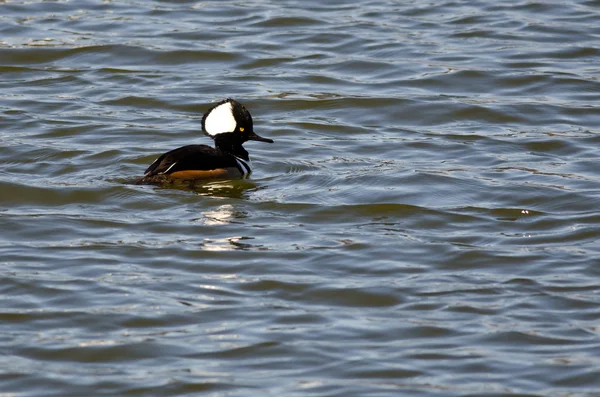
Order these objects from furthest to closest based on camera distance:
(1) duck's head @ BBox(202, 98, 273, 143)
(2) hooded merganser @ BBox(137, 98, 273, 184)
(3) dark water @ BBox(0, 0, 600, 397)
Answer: (1) duck's head @ BBox(202, 98, 273, 143) → (2) hooded merganser @ BBox(137, 98, 273, 184) → (3) dark water @ BBox(0, 0, 600, 397)

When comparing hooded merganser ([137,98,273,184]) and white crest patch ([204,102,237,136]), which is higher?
white crest patch ([204,102,237,136])

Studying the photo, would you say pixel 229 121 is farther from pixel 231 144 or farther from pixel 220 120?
pixel 231 144

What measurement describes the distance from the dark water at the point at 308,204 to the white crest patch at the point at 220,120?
1.53ft

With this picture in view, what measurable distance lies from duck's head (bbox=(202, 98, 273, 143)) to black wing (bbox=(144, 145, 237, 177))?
1.21 feet

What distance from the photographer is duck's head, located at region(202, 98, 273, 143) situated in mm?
10352

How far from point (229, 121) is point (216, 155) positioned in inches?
20.6

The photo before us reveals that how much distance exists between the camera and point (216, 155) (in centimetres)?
999

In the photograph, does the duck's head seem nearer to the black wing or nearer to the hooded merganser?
the hooded merganser

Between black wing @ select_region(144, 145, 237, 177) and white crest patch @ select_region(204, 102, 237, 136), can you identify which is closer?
black wing @ select_region(144, 145, 237, 177)

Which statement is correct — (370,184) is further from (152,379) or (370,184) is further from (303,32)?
(303,32)

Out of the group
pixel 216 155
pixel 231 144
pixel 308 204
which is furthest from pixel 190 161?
pixel 308 204

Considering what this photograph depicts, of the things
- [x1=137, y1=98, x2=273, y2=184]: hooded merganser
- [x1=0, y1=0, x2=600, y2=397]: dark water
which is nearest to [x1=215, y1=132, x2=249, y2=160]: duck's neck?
[x1=137, y1=98, x2=273, y2=184]: hooded merganser

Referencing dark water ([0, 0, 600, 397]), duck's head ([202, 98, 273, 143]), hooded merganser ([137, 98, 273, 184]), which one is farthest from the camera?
duck's head ([202, 98, 273, 143])

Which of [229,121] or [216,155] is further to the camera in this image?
[229,121]
